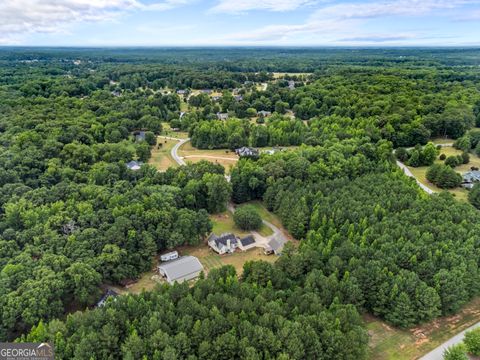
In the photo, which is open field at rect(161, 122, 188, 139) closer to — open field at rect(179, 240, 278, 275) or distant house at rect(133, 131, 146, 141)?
distant house at rect(133, 131, 146, 141)

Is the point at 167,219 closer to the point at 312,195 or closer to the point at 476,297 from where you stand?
the point at 312,195

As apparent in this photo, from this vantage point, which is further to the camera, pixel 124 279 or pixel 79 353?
pixel 124 279

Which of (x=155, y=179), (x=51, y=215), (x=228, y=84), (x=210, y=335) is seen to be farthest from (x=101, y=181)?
(x=228, y=84)

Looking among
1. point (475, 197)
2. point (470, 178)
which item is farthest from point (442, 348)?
point (470, 178)

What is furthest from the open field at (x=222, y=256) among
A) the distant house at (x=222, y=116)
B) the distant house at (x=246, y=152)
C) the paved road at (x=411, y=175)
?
the distant house at (x=222, y=116)

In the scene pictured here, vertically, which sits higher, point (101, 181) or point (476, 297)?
point (101, 181)

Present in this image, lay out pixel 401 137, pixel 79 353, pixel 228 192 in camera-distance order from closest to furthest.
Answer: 1. pixel 79 353
2. pixel 228 192
3. pixel 401 137

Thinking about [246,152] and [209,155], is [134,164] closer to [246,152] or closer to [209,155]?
[209,155]
